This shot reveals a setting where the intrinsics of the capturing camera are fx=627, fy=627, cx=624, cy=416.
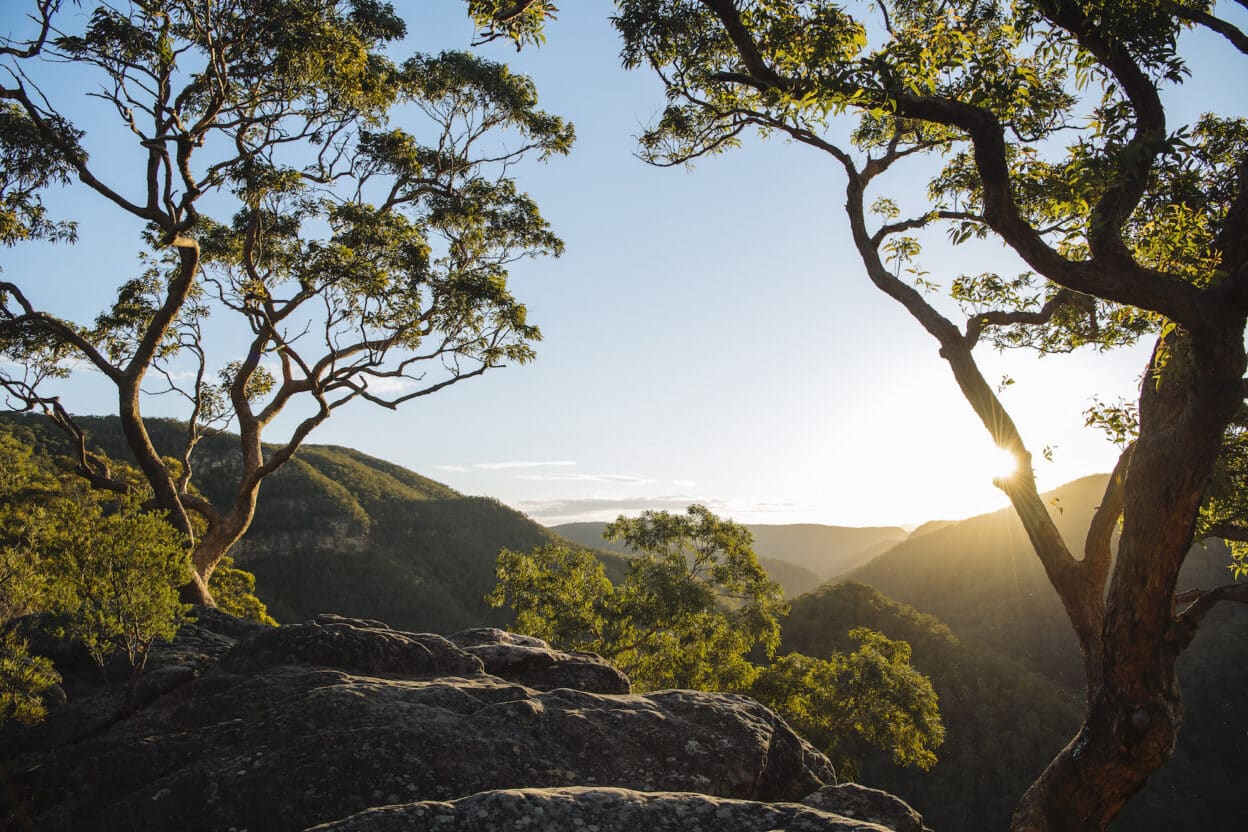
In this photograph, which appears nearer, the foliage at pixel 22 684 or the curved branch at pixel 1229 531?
the foliage at pixel 22 684

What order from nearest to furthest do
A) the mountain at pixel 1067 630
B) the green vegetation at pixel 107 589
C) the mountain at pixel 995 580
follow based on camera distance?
the green vegetation at pixel 107 589 → the mountain at pixel 1067 630 → the mountain at pixel 995 580

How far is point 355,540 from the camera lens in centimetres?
8012

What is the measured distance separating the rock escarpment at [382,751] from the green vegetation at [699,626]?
1227 cm

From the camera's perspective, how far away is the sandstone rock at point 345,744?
4.69 m

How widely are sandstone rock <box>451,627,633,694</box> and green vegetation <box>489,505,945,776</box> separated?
→ 420 inches

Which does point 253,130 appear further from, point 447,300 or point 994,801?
point 994,801

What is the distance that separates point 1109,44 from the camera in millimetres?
5629

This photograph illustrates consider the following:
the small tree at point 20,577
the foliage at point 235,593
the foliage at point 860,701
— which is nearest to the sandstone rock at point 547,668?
the small tree at point 20,577

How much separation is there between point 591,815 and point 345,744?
8.40ft

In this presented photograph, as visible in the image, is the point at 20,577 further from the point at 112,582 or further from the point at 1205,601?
the point at 1205,601

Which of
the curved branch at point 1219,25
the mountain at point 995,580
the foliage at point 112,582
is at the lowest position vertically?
the mountain at point 995,580

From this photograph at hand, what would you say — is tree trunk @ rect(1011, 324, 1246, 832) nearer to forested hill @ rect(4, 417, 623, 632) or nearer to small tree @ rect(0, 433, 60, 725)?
small tree @ rect(0, 433, 60, 725)

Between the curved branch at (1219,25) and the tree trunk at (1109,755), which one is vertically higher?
the curved branch at (1219,25)

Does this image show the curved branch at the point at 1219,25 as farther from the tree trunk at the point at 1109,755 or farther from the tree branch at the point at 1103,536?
the tree trunk at the point at 1109,755
